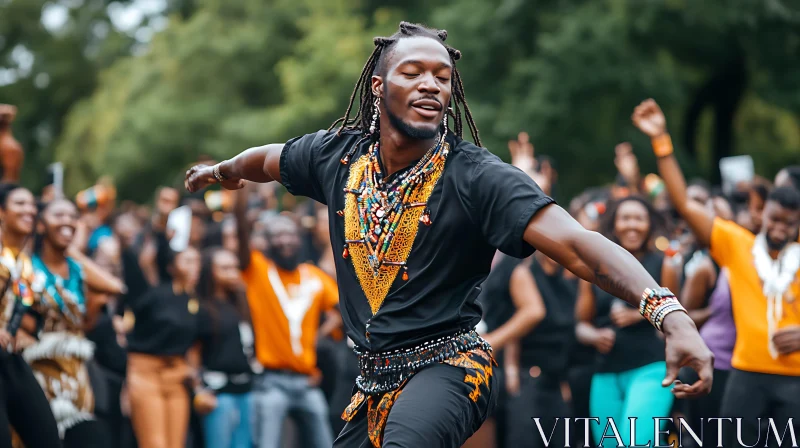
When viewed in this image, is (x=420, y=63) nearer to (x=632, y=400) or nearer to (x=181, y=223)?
(x=632, y=400)

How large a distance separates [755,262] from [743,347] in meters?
0.54

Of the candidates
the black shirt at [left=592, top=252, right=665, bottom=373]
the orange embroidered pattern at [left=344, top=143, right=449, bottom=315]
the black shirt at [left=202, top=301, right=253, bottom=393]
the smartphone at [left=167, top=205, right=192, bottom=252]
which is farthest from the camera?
the smartphone at [left=167, top=205, right=192, bottom=252]

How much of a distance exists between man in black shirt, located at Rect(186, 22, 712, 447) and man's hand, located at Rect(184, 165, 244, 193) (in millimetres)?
936

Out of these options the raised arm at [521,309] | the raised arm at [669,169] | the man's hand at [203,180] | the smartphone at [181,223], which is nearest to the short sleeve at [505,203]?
the man's hand at [203,180]

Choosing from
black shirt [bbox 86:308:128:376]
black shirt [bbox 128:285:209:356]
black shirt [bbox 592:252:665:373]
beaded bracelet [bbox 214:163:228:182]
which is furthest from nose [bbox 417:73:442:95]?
black shirt [bbox 128:285:209:356]

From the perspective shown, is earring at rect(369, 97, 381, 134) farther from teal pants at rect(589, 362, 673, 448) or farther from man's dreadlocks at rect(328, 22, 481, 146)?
teal pants at rect(589, 362, 673, 448)

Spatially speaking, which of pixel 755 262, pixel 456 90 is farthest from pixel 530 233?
pixel 755 262

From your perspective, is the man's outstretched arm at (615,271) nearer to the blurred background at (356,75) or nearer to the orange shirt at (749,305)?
the orange shirt at (749,305)

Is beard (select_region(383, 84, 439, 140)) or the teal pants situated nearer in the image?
beard (select_region(383, 84, 439, 140))

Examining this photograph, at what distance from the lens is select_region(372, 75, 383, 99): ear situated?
4.98 meters

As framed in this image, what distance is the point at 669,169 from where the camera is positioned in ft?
23.8

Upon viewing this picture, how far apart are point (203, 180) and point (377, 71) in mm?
1410

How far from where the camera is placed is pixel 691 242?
1014 cm

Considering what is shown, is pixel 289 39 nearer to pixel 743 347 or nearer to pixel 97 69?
pixel 97 69
